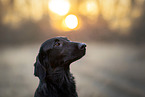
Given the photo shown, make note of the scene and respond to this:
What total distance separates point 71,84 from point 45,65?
20.6 inches

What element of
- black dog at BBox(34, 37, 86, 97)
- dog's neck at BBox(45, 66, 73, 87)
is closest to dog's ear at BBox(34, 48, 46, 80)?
black dog at BBox(34, 37, 86, 97)

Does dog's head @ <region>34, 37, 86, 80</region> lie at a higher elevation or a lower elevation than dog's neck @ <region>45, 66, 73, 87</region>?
higher

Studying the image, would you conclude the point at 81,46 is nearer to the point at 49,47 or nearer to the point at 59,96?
the point at 49,47

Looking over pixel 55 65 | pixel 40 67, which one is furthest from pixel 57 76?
pixel 40 67

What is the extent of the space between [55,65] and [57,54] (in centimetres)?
18

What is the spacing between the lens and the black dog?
2342 millimetres

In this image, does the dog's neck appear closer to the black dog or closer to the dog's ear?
Result: the black dog

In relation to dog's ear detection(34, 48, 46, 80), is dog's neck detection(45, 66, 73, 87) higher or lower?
lower

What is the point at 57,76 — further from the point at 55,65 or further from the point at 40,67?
the point at 40,67

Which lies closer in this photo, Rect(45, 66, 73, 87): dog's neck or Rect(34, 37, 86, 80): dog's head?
Rect(34, 37, 86, 80): dog's head

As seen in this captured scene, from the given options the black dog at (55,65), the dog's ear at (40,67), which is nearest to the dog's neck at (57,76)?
the black dog at (55,65)

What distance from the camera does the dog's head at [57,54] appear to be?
91.0 inches

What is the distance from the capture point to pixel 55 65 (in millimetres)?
2432

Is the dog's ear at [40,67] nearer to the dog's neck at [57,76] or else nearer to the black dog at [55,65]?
the black dog at [55,65]
